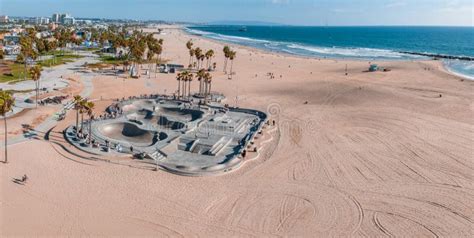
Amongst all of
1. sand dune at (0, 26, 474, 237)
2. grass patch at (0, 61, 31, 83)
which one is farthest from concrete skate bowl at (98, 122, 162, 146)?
grass patch at (0, 61, 31, 83)

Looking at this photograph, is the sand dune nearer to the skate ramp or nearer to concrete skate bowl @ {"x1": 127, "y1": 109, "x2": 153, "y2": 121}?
the skate ramp

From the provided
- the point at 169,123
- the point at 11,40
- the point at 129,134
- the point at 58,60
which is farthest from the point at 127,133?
the point at 11,40

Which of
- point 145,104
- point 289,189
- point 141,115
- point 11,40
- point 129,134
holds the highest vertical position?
point 11,40

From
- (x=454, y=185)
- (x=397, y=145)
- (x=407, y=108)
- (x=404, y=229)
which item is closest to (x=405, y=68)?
(x=407, y=108)

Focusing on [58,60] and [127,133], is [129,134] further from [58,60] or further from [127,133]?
[58,60]

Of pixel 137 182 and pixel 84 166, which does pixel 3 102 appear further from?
pixel 137 182

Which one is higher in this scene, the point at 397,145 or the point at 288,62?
the point at 288,62
